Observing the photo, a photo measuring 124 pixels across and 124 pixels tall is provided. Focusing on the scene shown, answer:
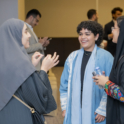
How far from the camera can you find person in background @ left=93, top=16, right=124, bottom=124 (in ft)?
5.55

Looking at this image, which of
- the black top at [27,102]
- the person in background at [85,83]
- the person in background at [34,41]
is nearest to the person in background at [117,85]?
the person in background at [85,83]

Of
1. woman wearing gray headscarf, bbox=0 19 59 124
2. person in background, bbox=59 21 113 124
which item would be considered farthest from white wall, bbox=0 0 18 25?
woman wearing gray headscarf, bbox=0 19 59 124

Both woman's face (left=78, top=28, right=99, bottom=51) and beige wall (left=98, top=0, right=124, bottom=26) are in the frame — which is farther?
beige wall (left=98, top=0, right=124, bottom=26)

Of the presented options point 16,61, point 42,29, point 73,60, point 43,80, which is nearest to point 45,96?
point 43,80

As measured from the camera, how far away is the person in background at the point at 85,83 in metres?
2.24

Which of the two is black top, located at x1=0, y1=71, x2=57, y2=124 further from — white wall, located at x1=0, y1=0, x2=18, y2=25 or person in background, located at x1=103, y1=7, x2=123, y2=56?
Result: person in background, located at x1=103, y1=7, x2=123, y2=56

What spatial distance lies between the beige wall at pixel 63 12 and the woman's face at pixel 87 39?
7541 mm

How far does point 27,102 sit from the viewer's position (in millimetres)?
1741

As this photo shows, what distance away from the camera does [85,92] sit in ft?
7.43

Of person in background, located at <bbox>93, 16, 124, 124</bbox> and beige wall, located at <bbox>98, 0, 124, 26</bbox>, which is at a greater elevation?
beige wall, located at <bbox>98, 0, 124, 26</bbox>

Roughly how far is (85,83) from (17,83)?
2.78 ft

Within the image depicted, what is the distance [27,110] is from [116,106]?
0.73m

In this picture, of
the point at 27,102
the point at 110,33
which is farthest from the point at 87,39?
the point at 110,33

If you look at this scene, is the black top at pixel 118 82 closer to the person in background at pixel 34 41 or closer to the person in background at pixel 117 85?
the person in background at pixel 117 85
